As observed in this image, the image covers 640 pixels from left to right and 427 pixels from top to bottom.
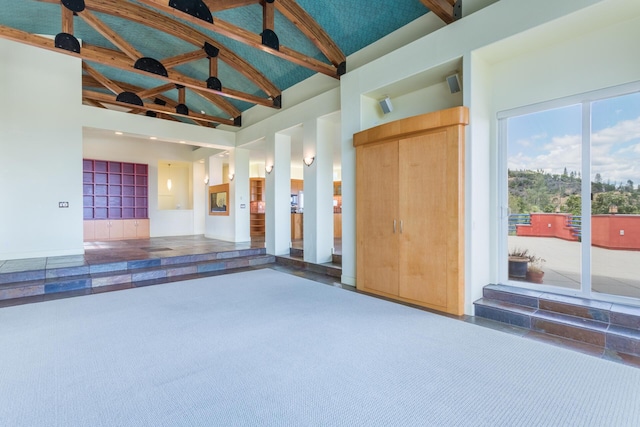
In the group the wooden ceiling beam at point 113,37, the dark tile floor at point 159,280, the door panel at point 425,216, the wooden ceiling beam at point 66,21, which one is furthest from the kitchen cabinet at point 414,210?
the wooden ceiling beam at point 66,21

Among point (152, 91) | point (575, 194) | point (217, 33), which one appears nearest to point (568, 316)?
point (575, 194)

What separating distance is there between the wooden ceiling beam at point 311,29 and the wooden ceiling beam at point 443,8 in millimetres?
2146

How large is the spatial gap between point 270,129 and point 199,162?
506 cm

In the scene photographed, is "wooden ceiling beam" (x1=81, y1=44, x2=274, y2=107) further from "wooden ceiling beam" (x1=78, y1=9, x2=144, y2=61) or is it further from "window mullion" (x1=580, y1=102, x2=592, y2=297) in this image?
"window mullion" (x1=580, y1=102, x2=592, y2=297)

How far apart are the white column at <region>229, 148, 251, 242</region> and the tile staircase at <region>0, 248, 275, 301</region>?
1.72 meters

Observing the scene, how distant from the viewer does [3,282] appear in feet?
15.3

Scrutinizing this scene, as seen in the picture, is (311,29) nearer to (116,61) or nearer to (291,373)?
(116,61)

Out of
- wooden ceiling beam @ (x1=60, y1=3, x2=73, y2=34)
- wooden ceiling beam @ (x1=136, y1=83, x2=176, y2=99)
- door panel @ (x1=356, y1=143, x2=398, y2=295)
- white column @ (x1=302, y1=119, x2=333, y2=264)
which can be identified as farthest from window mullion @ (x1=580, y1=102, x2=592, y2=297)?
wooden ceiling beam @ (x1=136, y1=83, x2=176, y2=99)

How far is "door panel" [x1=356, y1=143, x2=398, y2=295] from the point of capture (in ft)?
14.2

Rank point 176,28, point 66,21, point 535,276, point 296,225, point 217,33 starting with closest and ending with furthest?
1. point 535,276
2. point 66,21
3. point 217,33
4. point 176,28
5. point 296,225

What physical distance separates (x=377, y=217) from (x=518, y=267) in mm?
1993

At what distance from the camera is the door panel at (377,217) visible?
4.33 metres

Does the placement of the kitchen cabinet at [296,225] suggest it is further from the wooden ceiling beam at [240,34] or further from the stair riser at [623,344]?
the stair riser at [623,344]

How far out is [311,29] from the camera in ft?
16.9
